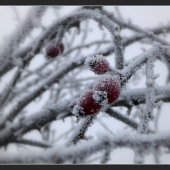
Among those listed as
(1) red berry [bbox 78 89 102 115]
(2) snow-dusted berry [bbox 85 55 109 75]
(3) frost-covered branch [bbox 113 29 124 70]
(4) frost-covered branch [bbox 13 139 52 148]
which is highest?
(3) frost-covered branch [bbox 113 29 124 70]

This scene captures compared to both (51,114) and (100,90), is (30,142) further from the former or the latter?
(100,90)

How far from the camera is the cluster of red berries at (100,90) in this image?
60cm

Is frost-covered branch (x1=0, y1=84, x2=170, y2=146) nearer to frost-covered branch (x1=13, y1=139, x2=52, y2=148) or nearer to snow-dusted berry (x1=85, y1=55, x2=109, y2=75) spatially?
frost-covered branch (x1=13, y1=139, x2=52, y2=148)

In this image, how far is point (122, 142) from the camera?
36 cm

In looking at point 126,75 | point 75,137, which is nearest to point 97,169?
point 75,137

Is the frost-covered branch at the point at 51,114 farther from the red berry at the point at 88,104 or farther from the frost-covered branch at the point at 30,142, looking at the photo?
the red berry at the point at 88,104

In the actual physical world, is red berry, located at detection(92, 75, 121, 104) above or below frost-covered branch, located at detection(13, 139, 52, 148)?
above

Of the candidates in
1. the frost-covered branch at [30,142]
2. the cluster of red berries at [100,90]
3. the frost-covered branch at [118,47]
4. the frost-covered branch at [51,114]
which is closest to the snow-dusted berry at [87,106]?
the cluster of red berries at [100,90]

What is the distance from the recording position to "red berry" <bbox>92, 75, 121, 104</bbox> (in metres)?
0.60

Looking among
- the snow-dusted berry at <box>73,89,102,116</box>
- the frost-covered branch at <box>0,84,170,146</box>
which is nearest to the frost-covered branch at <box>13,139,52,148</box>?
the frost-covered branch at <box>0,84,170,146</box>

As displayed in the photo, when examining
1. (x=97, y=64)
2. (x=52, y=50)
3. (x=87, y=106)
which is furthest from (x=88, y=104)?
(x=52, y=50)

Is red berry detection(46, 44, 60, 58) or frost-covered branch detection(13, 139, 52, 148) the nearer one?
→ frost-covered branch detection(13, 139, 52, 148)

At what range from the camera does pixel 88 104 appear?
0.62 meters

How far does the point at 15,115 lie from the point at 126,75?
1051 mm
